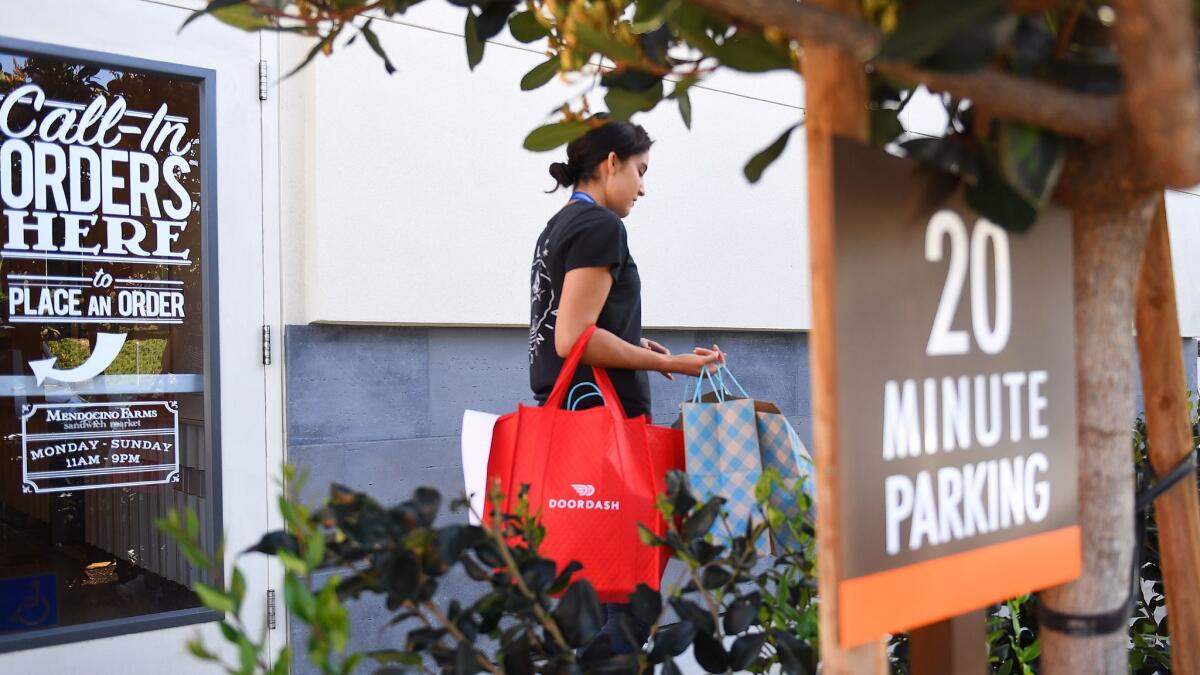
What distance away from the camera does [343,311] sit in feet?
13.2

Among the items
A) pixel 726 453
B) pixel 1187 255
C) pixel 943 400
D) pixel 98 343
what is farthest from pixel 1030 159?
pixel 1187 255

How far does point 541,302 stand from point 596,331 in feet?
0.95

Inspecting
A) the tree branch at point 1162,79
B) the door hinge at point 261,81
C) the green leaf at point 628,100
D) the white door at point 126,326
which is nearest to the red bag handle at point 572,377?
the green leaf at point 628,100

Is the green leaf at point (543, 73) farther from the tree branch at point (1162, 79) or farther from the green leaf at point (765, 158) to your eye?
the tree branch at point (1162, 79)

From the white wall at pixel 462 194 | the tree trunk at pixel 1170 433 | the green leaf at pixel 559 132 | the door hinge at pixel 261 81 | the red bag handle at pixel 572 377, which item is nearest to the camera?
the green leaf at pixel 559 132

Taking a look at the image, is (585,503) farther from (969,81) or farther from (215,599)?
(969,81)

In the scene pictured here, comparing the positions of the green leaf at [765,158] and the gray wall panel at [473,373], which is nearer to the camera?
the green leaf at [765,158]

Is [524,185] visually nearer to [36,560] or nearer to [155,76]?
[155,76]

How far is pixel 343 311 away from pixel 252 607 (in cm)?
111

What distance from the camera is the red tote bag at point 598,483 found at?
2334 mm

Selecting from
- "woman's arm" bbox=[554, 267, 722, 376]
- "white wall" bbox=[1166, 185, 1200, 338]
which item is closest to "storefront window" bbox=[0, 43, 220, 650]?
"woman's arm" bbox=[554, 267, 722, 376]

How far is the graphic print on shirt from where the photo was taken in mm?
2762

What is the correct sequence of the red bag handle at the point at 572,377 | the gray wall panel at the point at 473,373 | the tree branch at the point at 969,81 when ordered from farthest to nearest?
the gray wall panel at the point at 473,373 < the red bag handle at the point at 572,377 < the tree branch at the point at 969,81

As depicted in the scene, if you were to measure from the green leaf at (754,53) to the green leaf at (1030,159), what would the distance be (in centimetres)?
27
